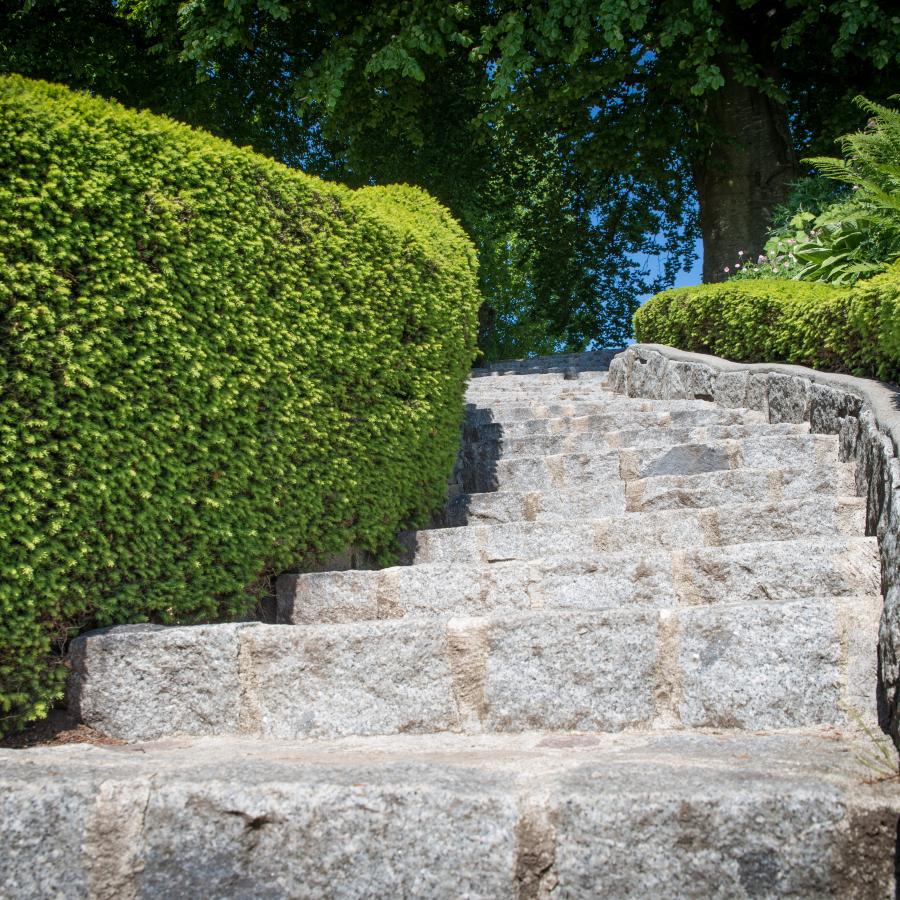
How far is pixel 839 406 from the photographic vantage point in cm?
563

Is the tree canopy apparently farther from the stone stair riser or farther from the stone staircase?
the stone staircase

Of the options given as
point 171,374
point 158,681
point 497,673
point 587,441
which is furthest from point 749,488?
point 158,681

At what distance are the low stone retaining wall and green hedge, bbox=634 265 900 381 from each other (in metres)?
0.24

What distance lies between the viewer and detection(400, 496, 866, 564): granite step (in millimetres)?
4508

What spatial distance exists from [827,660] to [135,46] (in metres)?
15.9

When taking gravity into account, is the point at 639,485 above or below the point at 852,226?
below

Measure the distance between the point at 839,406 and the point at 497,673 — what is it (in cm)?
362

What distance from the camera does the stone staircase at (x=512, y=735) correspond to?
2.11 metres

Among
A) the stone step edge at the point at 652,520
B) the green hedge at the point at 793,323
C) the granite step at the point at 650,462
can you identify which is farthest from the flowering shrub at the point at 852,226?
the stone step edge at the point at 652,520

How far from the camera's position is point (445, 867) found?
2186mm

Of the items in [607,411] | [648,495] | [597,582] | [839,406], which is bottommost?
[597,582]

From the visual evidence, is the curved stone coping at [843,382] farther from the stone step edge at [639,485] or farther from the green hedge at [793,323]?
the stone step edge at [639,485]

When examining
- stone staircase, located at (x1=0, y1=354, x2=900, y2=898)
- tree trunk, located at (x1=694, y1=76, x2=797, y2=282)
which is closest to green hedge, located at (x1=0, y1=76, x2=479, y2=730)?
stone staircase, located at (x1=0, y1=354, x2=900, y2=898)

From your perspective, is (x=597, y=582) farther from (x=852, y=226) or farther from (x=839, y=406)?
(x=852, y=226)
